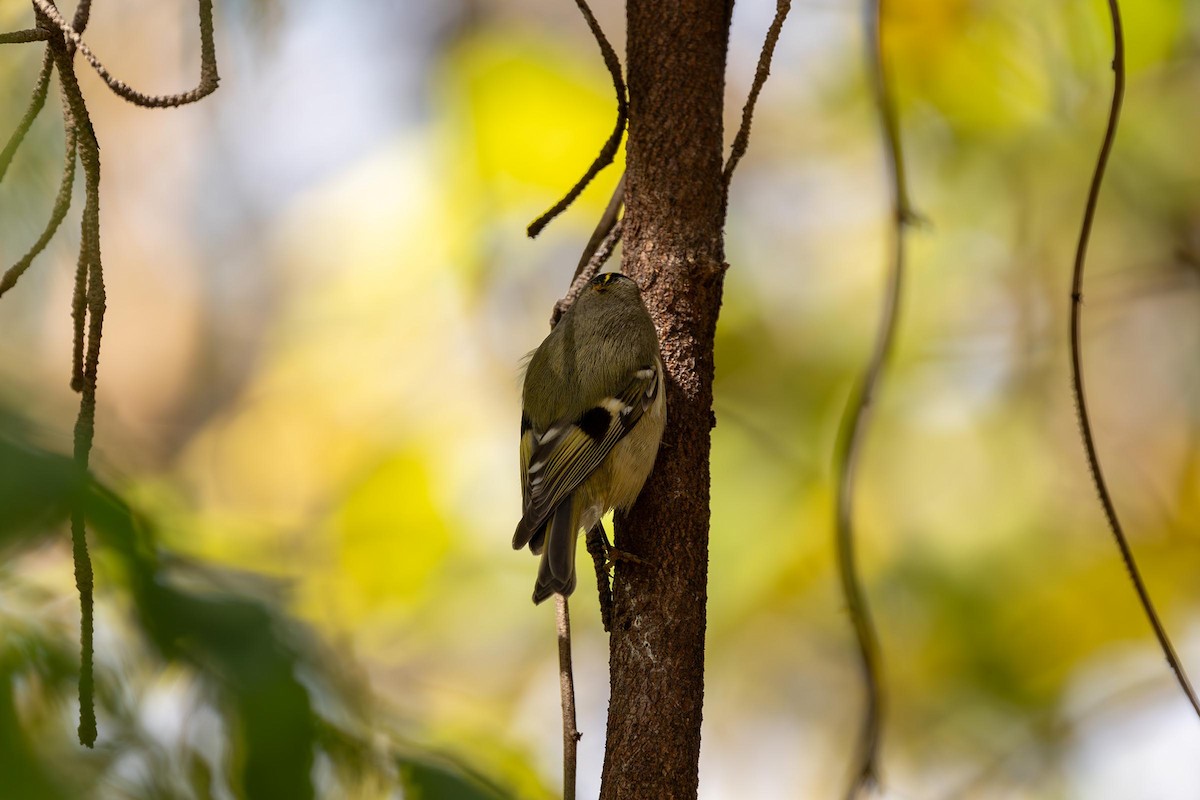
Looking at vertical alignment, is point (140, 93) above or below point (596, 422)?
below

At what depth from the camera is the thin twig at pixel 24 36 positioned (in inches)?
36.8

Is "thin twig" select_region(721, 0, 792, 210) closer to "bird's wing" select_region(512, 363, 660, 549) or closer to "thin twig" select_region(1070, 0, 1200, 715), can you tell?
"bird's wing" select_region(512, 363, 660, 549)

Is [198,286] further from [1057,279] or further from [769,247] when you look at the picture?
[1057,279]

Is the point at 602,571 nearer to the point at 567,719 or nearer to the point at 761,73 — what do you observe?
the point at 567,719

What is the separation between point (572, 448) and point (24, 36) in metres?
1.13

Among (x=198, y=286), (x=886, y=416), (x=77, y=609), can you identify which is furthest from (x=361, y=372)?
(x=77, y=609)

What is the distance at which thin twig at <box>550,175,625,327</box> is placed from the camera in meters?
1.76

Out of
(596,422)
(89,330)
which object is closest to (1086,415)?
(596,422)

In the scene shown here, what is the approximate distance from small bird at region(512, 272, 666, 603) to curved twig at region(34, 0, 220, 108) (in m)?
0.67

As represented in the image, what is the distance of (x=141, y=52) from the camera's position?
11.5ft

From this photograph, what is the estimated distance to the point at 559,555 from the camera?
1819mm

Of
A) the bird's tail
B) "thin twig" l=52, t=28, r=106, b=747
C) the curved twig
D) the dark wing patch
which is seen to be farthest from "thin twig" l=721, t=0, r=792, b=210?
"thin twig" l=52, t=28, r=106, b=747

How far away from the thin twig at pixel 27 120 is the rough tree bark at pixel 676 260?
77 cm

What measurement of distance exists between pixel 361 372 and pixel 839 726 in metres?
1.89
